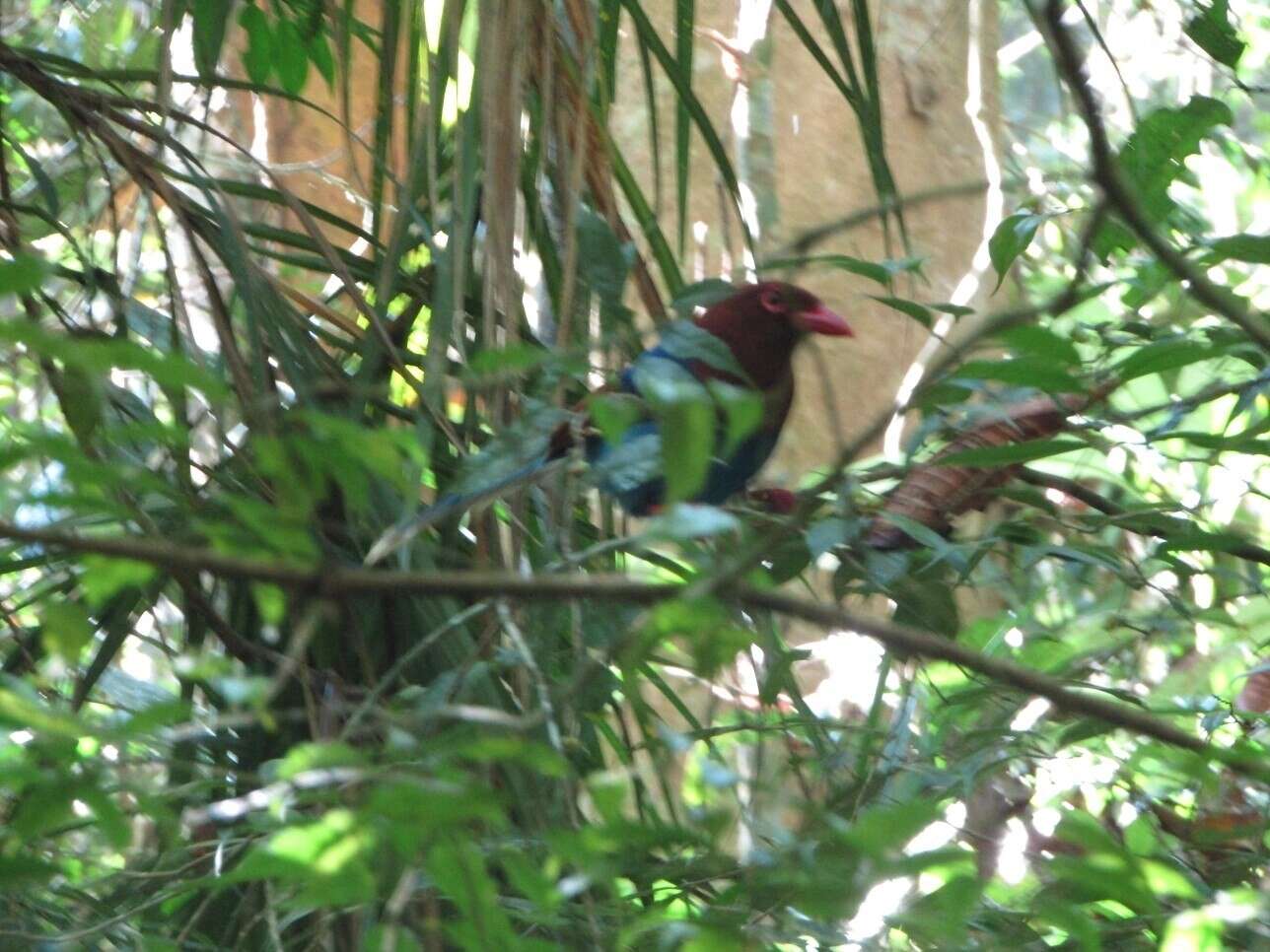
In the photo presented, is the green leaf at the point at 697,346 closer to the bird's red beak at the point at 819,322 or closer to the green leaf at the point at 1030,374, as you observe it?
the green leaf at the point at 1030,374

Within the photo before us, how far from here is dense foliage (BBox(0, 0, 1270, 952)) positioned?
816 millimetres

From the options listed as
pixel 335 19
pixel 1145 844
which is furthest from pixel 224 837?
pixel 1145 844

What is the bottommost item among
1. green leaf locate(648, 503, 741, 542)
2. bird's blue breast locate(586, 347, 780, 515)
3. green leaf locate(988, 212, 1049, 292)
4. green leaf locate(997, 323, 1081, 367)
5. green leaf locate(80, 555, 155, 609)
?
bird's blue breast locate(586, 347, 780, 515)

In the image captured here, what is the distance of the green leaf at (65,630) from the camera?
0.89 metres

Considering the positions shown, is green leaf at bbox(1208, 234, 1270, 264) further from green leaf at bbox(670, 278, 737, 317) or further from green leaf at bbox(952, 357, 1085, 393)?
green leaf at bbox(670, 278, 737, 317)

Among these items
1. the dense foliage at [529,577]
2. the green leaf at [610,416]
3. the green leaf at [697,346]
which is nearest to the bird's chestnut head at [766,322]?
the dense foliage at [529,577]

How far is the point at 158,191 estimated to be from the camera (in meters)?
1.73

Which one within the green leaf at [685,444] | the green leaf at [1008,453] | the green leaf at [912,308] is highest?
the green leaf at [912,308]

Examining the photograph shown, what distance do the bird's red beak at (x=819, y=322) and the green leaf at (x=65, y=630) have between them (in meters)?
1.89

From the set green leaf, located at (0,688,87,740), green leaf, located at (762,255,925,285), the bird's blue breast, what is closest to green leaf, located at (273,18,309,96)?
the bird's blue breast

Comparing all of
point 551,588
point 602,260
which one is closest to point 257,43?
point 602,260

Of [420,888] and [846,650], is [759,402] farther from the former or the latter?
[846,650]

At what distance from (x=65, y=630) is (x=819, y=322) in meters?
1.94

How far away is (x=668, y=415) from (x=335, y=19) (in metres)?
1.15
